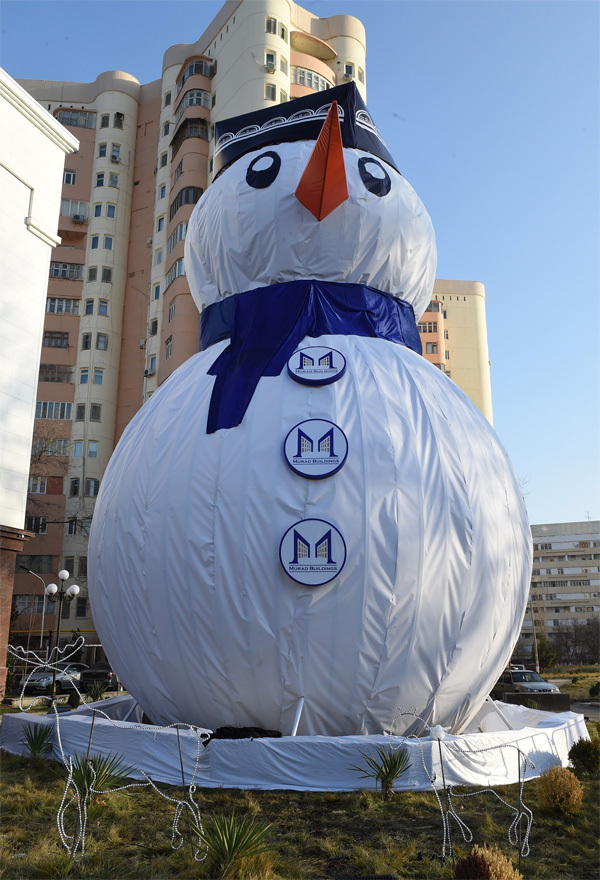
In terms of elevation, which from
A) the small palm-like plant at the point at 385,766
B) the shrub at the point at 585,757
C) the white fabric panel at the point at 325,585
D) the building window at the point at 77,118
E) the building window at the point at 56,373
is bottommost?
the shrub at the point at 585,757

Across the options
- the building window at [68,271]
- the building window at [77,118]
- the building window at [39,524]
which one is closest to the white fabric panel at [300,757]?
the building window at [39,524]

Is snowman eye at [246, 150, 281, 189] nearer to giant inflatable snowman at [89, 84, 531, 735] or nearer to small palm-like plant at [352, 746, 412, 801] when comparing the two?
giant inflatable snowman at [89, 84, 531, 735]

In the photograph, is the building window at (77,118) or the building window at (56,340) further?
the building window at (77,118)

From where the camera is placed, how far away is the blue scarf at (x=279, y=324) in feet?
27.5

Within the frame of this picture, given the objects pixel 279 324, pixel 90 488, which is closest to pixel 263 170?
pixel 279 324

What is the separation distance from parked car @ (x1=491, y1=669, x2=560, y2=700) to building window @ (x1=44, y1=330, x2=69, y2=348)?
30222mm

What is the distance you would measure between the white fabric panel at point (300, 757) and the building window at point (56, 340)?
3703 centimetres

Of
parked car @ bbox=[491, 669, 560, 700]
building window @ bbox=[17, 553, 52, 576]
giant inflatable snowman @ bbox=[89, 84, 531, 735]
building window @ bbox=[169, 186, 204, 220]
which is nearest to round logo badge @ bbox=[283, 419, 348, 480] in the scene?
giant inflatable snowman @ bbox=[89, 84, 531, 735]

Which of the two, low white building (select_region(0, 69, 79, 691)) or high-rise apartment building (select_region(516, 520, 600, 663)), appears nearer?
low white building (select_region(0, 69, 79, 691))

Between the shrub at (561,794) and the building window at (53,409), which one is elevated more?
the building window at (53,409)

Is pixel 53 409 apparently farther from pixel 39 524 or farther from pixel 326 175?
pixel 326 175

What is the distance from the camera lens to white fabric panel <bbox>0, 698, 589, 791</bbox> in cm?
692

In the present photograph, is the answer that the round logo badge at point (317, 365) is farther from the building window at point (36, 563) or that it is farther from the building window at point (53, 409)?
the building window at point (53, 409)

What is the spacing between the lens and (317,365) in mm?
8266
